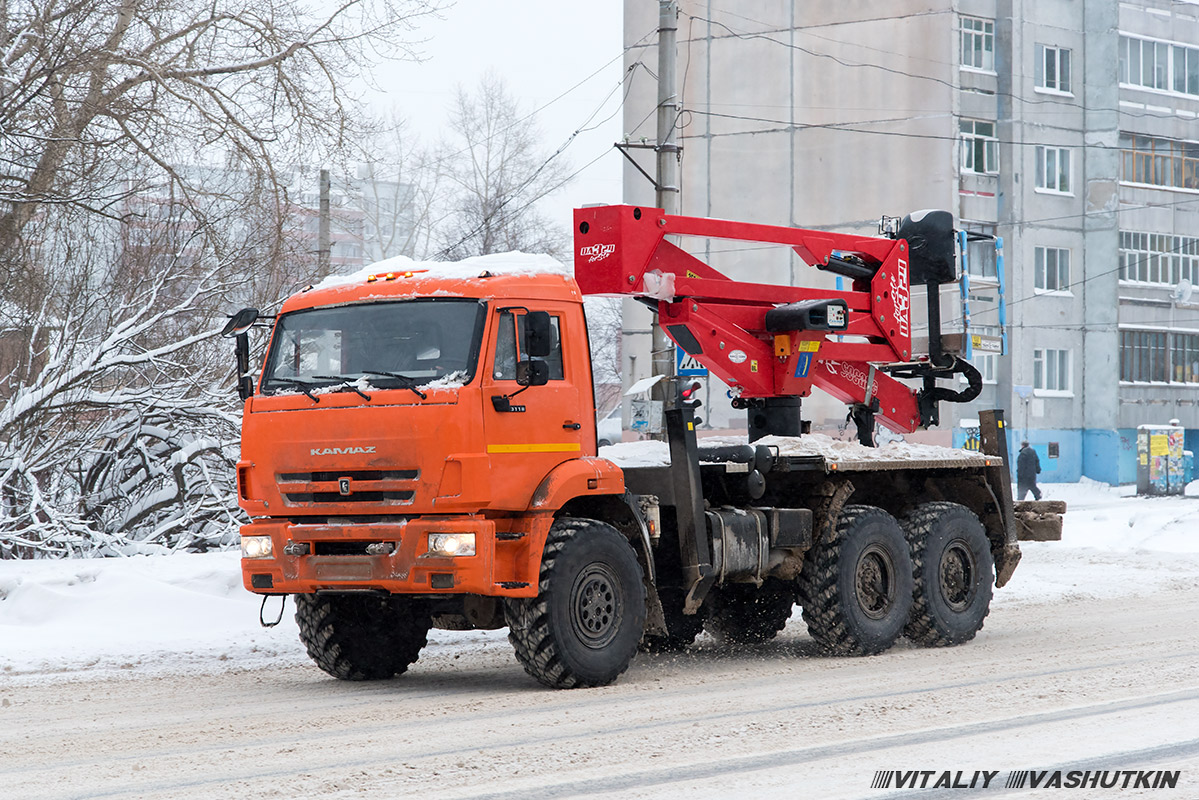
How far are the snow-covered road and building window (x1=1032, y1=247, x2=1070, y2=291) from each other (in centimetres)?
3449

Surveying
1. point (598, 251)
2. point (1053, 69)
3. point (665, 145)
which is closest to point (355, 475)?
point (598, 251)

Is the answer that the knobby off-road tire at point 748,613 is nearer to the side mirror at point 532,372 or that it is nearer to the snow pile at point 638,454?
the snow pile at point 638,454

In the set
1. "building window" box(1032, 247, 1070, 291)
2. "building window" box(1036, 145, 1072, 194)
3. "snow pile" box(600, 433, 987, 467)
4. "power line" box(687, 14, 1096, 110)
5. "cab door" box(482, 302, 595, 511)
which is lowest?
"snow pile" box(600, 433, 987, 467)

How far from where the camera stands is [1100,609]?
14.6 metres

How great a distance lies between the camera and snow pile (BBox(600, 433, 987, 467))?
10.7 meters

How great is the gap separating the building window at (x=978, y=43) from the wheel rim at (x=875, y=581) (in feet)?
121

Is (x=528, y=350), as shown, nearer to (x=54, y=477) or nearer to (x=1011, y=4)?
(x=54, y=477)

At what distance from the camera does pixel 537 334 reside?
30.7ft

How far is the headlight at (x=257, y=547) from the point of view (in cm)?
968

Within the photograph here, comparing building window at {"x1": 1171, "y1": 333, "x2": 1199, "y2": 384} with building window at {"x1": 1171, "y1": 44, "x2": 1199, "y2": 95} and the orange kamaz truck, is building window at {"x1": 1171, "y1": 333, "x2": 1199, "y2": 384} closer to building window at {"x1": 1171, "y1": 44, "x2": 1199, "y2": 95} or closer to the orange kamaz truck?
building window at {"x1": 1171, "y1": 44, "x2": 1199, "y2": 95}

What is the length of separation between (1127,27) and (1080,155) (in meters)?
4.89

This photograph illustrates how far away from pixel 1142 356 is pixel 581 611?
1738 inches


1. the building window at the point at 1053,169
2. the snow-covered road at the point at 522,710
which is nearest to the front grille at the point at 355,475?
the snow-covered road at the point at 522,710

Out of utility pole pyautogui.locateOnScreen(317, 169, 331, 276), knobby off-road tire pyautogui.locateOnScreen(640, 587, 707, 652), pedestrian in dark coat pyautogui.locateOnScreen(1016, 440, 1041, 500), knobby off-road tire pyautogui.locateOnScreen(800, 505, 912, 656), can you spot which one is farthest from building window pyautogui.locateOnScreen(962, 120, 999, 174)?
knobby off-road tire pyautogui.locateOnScreen(640, 587, 707, 652)
